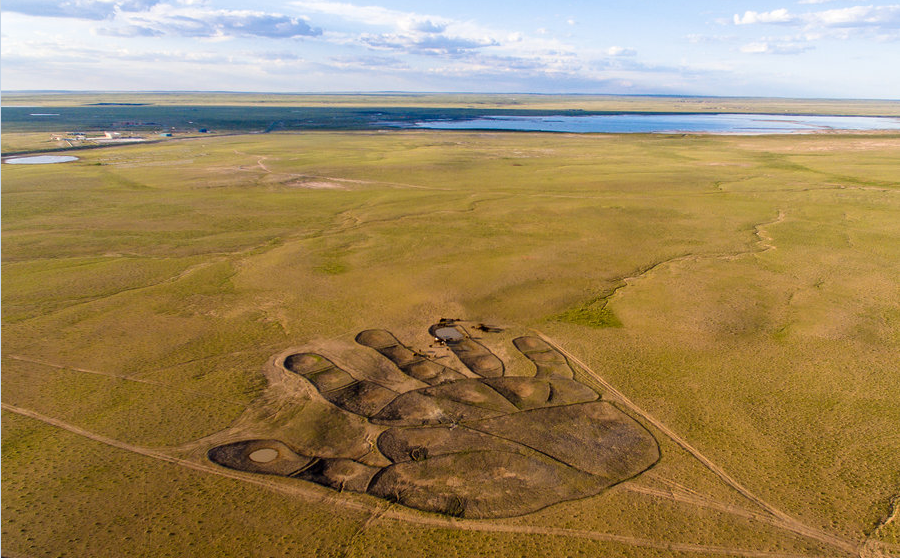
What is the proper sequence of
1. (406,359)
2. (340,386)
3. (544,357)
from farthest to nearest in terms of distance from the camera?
1. (544,357)
2. (406,359)
3. (340,386)

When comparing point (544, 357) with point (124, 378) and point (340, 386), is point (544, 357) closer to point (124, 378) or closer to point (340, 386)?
point (340, 386)

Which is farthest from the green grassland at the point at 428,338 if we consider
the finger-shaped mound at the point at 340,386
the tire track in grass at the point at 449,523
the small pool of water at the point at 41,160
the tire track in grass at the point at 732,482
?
the small pool of water at the point at 41,160

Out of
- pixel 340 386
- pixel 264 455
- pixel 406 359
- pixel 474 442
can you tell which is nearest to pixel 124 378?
pixel 264 455

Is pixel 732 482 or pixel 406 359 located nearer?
pixel 732 482

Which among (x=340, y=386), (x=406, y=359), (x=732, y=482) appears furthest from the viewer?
(x=406, y=359)

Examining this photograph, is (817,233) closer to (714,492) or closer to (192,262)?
(714,492)

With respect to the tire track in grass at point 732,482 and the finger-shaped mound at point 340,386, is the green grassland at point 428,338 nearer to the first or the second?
the tire track in grass at point 732,482

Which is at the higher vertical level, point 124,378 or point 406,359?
point 406,359

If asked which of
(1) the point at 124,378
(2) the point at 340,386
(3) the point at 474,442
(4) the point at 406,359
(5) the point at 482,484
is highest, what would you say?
(4) the point at 406,359
